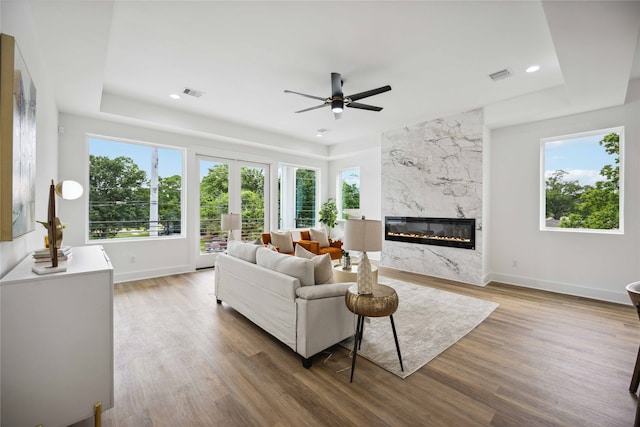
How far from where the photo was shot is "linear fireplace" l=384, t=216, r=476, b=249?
16.3 feet

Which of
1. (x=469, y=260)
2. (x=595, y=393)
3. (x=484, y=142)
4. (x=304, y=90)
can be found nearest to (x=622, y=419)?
(x=595, y=393)

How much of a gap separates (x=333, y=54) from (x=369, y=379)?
3.25 metres

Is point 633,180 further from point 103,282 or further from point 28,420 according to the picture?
point 28,420

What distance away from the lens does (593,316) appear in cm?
342

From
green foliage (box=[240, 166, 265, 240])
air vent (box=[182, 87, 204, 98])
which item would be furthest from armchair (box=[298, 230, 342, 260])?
air vent (box=[182, 87, 204, 98])

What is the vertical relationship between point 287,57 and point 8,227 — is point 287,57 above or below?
above

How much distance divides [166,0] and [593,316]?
18.8 feet

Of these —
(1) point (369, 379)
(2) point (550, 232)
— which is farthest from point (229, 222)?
(2) point (550, 232)

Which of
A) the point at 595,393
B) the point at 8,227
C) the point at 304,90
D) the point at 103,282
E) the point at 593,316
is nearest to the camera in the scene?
the point at 8,227

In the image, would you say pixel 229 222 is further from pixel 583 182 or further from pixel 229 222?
pixel 583 182

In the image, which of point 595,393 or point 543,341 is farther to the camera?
point 543,341

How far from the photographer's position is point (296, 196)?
7.84 meters

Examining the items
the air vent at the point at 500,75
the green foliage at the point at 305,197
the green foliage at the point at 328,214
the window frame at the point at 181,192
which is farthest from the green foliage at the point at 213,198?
the air vent at the point at 500,75

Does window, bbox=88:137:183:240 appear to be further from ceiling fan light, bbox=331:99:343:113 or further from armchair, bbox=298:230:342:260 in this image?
ceiling fan light, bbox=331:99:343:113
